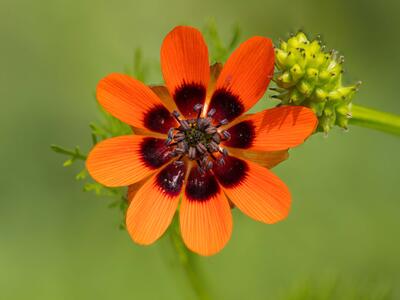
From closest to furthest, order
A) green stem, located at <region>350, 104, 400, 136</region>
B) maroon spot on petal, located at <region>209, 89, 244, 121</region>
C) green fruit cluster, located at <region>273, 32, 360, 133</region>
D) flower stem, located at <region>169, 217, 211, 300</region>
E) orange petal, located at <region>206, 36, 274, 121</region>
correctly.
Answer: orange petal, located at <region>206, 36, 274, 121</region> < green fruit cluster, located at <region>273, 32, 360, 133</region> < maroon spot on petal, located at <region>209, 89, 244, 121</region> < green stem, located at <region>350, 104, 400, 136</region> < flower stem, located at <region>169, 217, 211, 300</region>

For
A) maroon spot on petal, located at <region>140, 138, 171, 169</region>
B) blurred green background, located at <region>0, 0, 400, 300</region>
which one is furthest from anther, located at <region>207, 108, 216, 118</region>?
blurred green background, located at <region>0, 0, 400, 300</region>

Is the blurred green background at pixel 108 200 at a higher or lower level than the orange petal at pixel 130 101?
lower

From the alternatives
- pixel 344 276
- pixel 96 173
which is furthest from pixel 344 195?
pixel 96 173

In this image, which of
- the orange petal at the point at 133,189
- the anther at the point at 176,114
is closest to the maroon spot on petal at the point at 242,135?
the anther at the point at 176,114

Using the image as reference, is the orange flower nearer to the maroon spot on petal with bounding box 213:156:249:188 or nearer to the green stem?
the maroon spot on petal with bounding box 213:156:249:188

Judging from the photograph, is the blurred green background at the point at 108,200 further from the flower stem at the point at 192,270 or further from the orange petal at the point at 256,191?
the orange petal at the point at 256,191

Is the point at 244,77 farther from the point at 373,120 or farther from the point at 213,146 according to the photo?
the point at 373,120
